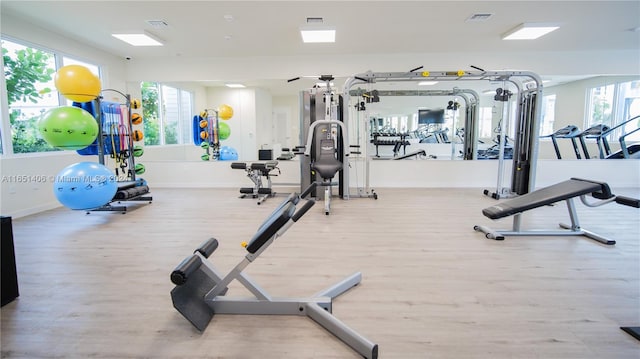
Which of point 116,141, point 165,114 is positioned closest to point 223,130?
point 165,114

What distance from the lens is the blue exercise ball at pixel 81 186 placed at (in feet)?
11.5

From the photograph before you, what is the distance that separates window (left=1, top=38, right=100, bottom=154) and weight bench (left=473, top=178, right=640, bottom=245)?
5780 mm

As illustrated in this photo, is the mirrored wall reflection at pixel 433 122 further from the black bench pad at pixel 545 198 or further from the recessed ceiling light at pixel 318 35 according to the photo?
the black bench pad at pixel 545 198

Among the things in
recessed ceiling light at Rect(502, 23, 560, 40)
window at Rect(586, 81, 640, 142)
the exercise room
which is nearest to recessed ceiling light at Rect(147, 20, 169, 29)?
the exercise room

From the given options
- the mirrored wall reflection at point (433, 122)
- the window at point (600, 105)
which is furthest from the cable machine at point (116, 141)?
the window at point (600, 105)

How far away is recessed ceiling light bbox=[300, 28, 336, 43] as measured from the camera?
4458 millimetres

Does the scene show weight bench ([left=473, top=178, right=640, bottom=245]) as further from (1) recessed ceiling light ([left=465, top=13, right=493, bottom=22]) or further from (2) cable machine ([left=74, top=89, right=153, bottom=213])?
(2) cable machine ([left=74, top=89, right=153, bottom=213])

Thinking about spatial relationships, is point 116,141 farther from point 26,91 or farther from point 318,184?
point 318,184

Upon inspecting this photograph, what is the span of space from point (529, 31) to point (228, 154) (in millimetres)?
5625

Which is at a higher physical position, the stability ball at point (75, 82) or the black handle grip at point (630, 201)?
the stability ball at point (75, 82)

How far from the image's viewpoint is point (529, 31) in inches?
181

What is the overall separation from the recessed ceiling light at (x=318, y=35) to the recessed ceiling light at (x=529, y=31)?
8.44 feet

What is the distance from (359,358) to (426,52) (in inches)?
223

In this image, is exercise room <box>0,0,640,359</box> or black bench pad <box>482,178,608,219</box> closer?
exercise room <box>0,0,640,359</box>
